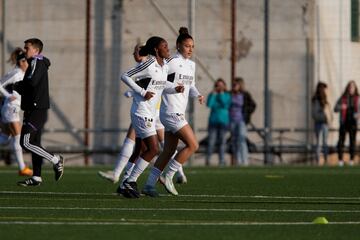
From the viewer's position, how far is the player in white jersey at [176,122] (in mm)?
14172

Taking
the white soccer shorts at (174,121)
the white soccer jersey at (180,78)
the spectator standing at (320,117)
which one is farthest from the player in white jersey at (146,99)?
the spectator standing at (320,117)

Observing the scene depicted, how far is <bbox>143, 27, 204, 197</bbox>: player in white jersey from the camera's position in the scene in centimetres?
1417

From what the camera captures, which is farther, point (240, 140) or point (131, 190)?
point (240, 140)

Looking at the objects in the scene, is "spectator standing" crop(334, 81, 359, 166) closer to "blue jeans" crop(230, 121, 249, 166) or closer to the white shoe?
"blue jeans" crop(230, 121, 249, 166)

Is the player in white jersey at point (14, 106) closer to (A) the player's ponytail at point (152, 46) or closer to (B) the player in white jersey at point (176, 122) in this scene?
(B) the player in white jersey at point (176, 122)

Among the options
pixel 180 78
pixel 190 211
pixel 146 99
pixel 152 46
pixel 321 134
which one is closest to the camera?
pixel 190 211

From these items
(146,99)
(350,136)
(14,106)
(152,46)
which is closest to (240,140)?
(350,136)

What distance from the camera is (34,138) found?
1611cm

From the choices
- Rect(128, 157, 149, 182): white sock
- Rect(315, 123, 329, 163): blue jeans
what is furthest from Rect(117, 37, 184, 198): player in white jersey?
Rect(315, 123, 329, 163): blue jeans

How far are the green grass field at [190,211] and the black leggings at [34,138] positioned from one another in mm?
414

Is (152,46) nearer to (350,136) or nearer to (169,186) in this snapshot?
(169,186)

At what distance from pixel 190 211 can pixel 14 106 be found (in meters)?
8.92

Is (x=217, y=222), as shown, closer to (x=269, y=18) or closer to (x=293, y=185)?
(x=293, y=185)

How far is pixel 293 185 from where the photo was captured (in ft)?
56.1
